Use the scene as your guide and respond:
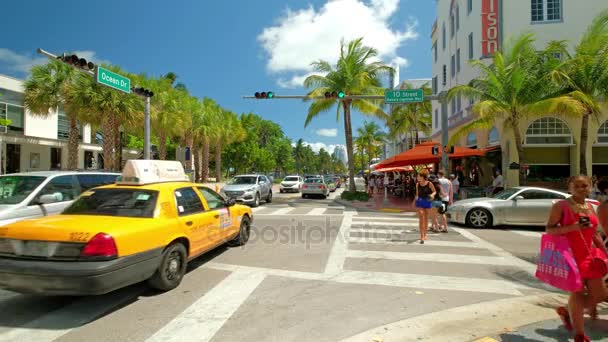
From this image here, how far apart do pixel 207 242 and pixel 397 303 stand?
3180 millimetres

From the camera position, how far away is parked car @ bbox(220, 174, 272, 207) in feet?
50.5

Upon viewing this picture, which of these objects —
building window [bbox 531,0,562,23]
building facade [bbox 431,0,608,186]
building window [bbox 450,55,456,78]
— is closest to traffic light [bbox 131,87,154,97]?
building facade [bbox 431,0,608,186]

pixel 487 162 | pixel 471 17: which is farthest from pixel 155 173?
pixel 471 17

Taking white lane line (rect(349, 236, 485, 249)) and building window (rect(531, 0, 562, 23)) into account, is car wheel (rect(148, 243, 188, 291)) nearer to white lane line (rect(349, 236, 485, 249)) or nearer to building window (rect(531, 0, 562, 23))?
white lane line (rect(349, 236, 485, 249))

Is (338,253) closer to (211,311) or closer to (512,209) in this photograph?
(211,311)

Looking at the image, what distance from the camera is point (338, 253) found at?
267 inches

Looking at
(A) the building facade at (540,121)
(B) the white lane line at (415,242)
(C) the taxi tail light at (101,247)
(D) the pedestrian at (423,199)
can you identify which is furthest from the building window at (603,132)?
(C) the taxi tail light at (101,247)

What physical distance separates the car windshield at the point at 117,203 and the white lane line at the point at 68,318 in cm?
111

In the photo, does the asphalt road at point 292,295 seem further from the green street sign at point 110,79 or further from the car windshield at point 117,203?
the green street sign at point 110,79

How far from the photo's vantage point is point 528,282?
5.12 meters

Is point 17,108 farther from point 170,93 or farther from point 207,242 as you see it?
point 207,242

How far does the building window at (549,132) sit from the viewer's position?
1831cm

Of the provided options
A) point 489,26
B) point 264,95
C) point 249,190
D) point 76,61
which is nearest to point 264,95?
point 264,95

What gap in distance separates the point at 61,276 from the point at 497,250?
7.78 m
